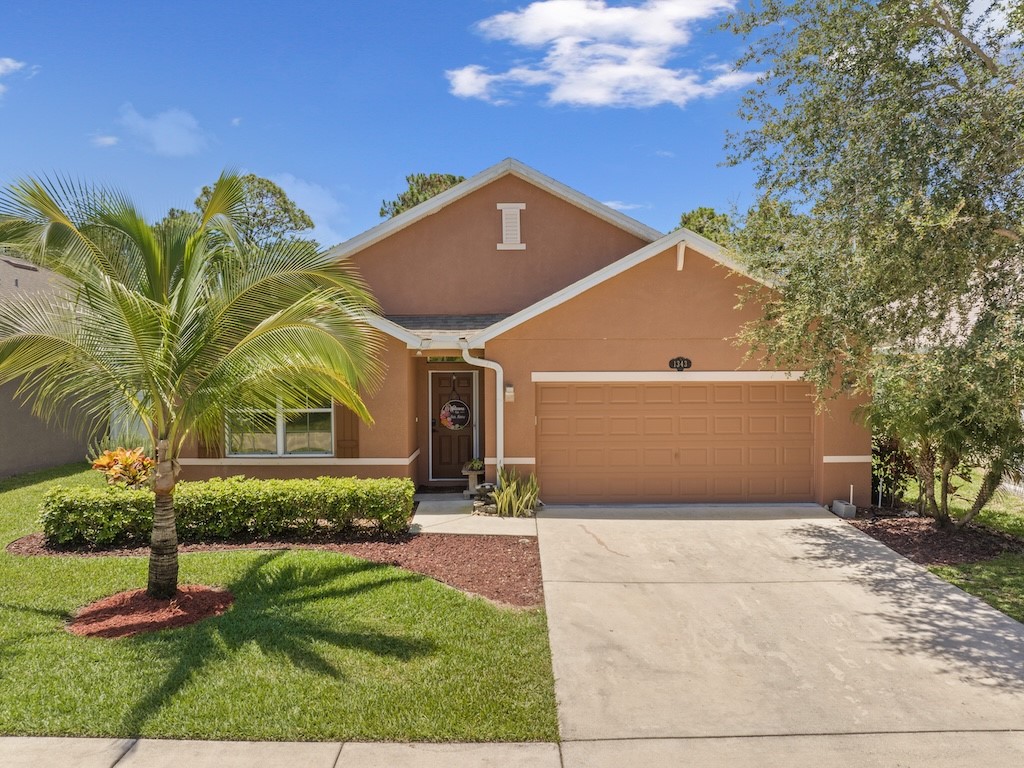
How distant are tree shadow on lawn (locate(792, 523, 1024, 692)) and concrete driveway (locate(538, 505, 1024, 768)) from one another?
2 centimetres

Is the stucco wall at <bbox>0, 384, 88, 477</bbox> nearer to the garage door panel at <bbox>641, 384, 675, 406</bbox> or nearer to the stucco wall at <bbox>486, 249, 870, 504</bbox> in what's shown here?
the stucco wall at <bbox>486, 249, 870, 504</bbox>

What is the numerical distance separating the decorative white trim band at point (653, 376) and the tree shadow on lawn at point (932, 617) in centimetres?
305

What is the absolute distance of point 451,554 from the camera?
8672 mm

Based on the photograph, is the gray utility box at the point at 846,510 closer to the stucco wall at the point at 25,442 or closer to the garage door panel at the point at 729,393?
the garage door panel at the point at 729,393

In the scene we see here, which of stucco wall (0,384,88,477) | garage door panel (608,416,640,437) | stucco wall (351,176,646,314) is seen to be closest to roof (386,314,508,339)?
stucco wall (351,176,646,314)

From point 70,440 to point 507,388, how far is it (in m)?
13.3

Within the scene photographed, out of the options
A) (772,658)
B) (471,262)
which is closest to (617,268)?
(471,262)

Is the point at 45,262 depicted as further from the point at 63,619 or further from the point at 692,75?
the point at 692,75

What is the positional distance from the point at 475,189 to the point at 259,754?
36.9ft

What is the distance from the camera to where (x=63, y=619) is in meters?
6.38

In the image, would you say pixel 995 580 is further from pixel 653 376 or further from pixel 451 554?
pixel 451 554

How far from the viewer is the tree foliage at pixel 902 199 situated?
7.14 meters

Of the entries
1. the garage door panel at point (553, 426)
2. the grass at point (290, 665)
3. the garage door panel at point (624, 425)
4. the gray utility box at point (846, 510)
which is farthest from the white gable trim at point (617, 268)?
the grass at point (290, 665)

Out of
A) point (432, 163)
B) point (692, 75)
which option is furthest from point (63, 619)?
point (432, 163)
